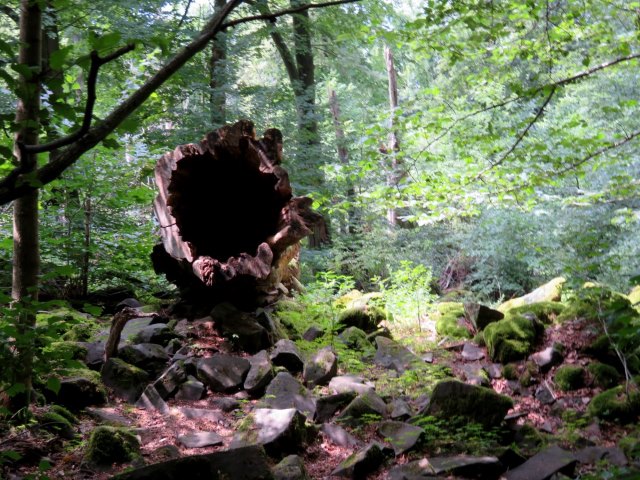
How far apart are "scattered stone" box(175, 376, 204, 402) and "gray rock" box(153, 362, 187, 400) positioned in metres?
0.05

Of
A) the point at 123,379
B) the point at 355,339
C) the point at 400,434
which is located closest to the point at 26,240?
the point at 123,379

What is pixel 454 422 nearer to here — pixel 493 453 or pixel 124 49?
pixel 493 453

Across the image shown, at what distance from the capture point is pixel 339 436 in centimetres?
381

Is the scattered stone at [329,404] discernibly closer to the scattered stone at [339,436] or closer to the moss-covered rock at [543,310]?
the scattered stone at [339,436]

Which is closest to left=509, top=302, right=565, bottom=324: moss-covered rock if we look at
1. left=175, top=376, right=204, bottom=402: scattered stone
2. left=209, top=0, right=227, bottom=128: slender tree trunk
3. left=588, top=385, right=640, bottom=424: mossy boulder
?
left=588, top=385, right=640, bottom=424: mossy boulder

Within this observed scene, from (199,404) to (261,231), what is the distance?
2570mm

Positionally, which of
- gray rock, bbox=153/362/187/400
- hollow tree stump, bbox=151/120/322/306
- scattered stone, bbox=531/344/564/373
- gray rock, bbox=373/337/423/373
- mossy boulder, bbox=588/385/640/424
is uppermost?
hollow tree stump, bbox=151/120/322/306

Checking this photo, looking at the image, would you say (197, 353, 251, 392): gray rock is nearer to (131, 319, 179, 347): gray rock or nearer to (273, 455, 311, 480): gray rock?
(131, 319, 179, 347): gray rock

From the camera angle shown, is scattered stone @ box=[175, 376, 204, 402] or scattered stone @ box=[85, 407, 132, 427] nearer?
scattered stone @ box=[85, 407, 132, 427]

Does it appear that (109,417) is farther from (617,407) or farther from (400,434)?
(617,407)

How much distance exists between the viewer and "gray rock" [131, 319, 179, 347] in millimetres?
4967

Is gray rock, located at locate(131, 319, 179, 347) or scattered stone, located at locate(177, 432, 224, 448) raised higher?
gray rock, located at locate(131, 319, 179, 347)

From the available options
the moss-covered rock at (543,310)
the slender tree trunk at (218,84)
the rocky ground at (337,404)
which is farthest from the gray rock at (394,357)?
the slender tree trunk at (218,84)

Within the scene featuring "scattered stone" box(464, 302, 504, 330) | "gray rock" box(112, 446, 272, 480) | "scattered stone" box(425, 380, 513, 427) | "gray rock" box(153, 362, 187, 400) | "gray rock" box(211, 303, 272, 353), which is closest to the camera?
"gray rock" box(112, 446, 272, 480)
